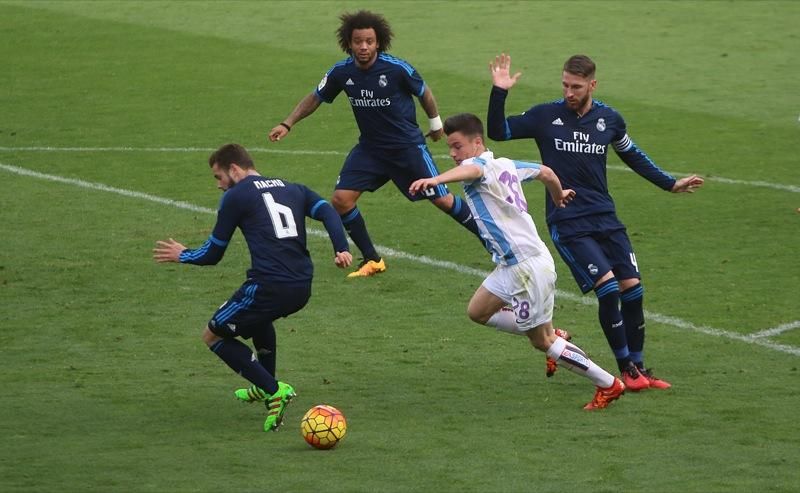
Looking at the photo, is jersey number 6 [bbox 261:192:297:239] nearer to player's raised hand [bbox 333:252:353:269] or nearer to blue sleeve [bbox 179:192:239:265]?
blue sleeve [bbox 179:192:239:265]

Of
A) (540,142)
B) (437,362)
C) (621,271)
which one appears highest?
(540,142)

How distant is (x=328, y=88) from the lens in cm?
1384

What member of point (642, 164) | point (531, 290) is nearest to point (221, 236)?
point (531, 290)

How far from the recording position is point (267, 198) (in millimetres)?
9852

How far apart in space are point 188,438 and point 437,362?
8.23ft

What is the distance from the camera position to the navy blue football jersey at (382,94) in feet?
44.7

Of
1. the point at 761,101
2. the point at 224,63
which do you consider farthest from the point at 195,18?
the point at 761,101

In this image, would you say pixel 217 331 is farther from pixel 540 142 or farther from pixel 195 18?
pixel 195 18

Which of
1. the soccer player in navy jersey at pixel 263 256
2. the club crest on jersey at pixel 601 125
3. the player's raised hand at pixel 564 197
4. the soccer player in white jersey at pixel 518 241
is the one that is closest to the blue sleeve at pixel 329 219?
the soccer player in navy jersey at pixel 263 256

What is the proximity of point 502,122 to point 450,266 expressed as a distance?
379cm

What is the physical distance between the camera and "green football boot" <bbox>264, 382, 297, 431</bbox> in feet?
31.9

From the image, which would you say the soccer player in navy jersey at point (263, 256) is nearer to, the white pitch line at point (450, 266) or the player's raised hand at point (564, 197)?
the player's raised hand at point (564, 197)

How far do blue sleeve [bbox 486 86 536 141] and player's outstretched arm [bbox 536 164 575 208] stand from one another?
0.59m

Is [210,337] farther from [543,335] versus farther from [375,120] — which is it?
[375,120]
